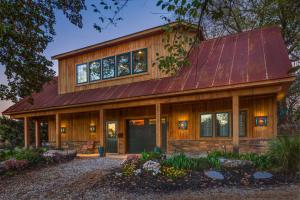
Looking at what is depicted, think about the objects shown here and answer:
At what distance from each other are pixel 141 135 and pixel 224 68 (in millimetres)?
6096

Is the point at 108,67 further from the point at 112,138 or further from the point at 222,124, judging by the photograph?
the point at 222,124

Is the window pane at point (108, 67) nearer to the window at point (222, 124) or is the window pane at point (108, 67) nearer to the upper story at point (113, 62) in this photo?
the upper story at point (113, 62)

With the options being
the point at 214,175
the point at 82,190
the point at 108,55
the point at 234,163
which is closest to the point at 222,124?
the point at 234,163

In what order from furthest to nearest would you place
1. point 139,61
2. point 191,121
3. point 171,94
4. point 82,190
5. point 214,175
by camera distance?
point 139,61, point 191,121, point 171,94, point 214,175, point 82,190

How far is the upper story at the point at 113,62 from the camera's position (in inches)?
561

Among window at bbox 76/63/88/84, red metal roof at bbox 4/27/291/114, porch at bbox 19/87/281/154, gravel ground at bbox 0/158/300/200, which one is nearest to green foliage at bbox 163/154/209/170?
gravel ground at bbox 0/158/300/200

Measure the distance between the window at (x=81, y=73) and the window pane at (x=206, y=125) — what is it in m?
7.39

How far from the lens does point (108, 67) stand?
16.0 m

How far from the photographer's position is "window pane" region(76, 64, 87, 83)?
1699cm

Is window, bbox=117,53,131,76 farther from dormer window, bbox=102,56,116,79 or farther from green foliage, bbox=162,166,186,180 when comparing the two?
green foliage, bbox=162,166,186,180

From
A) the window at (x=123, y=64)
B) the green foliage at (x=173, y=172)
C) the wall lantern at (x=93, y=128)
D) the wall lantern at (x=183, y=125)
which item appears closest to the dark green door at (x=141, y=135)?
the wall lantern at (x=183, y=125)

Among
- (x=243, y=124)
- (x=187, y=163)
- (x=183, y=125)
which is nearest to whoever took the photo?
(x=187, y=163)

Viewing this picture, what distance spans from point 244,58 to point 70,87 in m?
10.5

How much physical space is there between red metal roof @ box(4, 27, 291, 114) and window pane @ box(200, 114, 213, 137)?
7.41 feet
